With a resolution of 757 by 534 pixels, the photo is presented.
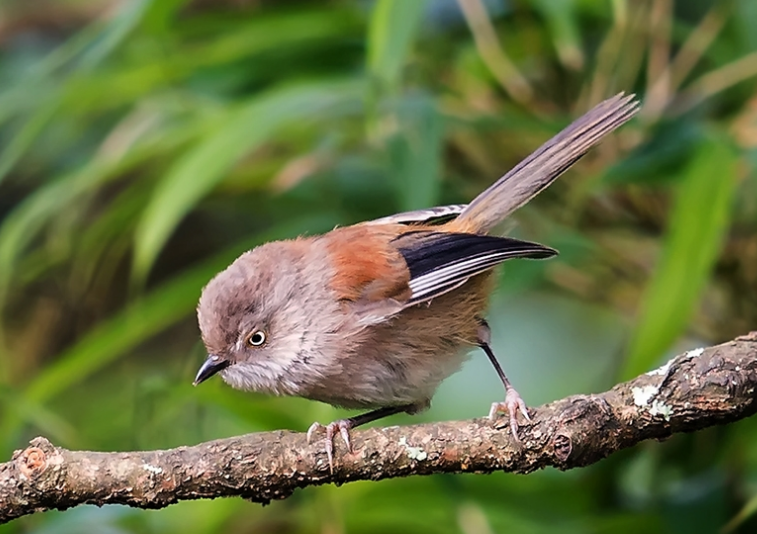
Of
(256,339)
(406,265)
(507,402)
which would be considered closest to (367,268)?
(406,265)

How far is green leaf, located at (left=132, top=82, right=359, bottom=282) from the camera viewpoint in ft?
9.52

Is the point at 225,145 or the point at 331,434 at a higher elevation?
the point at 225,145

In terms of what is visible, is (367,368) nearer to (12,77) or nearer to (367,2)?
(367,2)

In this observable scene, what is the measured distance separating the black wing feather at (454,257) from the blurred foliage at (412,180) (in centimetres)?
22

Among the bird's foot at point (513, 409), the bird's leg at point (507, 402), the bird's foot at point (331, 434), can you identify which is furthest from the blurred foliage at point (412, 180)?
the bird's foot at point (331, 434)

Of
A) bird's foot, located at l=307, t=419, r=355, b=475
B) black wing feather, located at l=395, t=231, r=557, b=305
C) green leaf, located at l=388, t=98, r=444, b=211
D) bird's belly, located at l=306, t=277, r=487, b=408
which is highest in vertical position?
green leaf, located at l=388, t=98, r=444, b=211

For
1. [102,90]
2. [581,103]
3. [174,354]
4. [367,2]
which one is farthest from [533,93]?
[174,354]

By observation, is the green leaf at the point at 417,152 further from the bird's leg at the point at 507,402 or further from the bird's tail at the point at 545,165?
the bird's leg at the point at 507,402

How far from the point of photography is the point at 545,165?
256 cm

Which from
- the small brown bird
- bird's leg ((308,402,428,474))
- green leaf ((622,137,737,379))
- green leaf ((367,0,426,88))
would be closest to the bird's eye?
the small brown bird

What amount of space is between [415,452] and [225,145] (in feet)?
4.55

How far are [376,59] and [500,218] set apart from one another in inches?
22.2

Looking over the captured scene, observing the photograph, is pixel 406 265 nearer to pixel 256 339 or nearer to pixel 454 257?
pixel 454 257

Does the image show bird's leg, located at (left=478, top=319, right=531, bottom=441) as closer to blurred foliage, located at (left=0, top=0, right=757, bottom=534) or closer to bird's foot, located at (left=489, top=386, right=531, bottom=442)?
bird's foot, located at (left=489, top=386, right=531, bottom=442)
